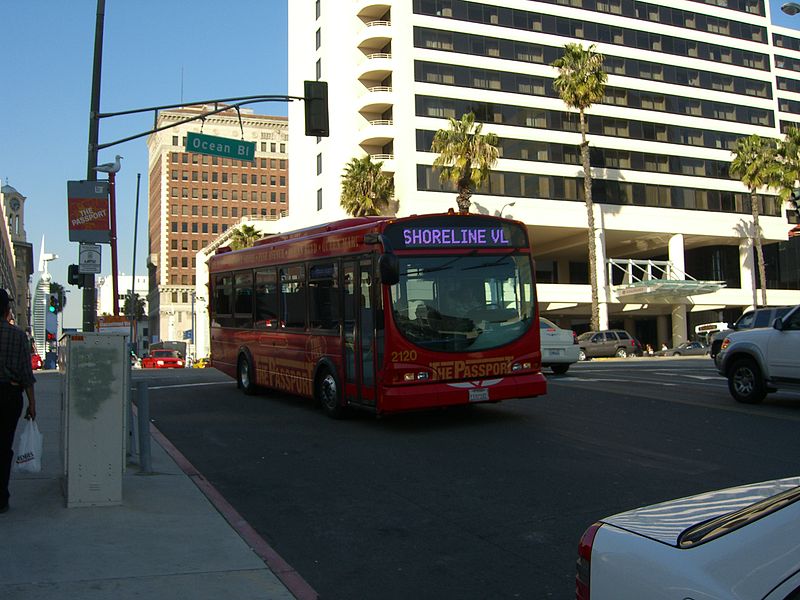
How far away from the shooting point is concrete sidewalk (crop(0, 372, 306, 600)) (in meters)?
4.73

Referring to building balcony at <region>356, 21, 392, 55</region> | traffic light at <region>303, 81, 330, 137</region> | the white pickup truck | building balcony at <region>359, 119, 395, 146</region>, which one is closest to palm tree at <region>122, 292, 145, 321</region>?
building balcony at <region>359, 119, 395, 146</region>

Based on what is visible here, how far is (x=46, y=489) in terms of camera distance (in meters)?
7.35

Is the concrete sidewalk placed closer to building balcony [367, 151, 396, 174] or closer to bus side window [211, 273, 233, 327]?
bus side window [211, 273, 233, 327]

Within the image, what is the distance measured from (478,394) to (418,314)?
1.48 metres

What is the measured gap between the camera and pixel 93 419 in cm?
664

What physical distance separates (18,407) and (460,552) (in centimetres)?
394

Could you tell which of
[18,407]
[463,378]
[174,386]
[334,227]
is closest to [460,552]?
[18,407]

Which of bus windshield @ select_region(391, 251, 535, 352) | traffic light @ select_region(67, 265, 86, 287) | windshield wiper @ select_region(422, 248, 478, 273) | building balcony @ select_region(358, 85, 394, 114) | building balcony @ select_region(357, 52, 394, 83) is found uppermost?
building balcony @ select_region(357, 52, 394, 83)

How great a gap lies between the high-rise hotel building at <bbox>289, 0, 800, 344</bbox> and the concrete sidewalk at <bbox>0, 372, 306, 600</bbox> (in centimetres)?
4311

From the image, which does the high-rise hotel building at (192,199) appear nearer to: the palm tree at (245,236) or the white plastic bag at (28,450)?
the palm tree at (245,236)

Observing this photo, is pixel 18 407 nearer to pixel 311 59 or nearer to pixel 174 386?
pixel 174 386

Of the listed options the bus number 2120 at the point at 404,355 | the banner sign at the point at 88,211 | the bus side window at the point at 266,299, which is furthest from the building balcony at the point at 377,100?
the bus number 2120 at the point at 404,355

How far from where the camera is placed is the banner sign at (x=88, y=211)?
1412 centimetres

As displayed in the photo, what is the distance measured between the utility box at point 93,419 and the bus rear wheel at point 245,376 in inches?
356
